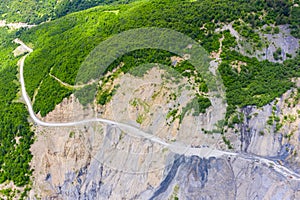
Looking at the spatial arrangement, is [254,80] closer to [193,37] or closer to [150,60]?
[193,37]

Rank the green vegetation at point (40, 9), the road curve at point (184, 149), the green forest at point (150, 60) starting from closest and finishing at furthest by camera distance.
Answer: the road curve at point (184, 149) < the green forest at point (150, 60) < the green vegetation at point (40, 9)

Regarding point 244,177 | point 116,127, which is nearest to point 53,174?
point 116,127

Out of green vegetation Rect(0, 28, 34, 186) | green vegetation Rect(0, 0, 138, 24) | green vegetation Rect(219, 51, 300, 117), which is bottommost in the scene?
green vegetation Rect(0, 28, 34, 186)

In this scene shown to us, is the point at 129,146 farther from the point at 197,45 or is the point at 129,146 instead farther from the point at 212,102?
the point at 197,45

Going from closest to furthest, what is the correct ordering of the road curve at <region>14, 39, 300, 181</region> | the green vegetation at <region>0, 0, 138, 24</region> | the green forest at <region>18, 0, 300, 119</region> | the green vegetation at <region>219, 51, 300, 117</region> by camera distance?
the road curve at <region>14, 39, 300, 181</region> < the green vegetation at <region>219, 51, 300, 117</region> < the green forest at <region>18, 0, 300, 119</region> < the green vegetation at <region>0, 0, 138, 24</region>

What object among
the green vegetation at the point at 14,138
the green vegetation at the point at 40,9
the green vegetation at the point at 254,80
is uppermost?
the green vegetation at the point at 40,9

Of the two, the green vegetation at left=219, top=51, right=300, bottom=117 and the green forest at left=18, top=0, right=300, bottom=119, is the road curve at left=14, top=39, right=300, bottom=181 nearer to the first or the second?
the green forest at left=18, top=0, right=300, bottom=119

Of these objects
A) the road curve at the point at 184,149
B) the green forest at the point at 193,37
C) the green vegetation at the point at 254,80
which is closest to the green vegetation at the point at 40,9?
the green forest at the point at 193,37

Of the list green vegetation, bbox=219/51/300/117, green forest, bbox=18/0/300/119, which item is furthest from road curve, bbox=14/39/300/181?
green vegetation, bbox=219/51/300/117

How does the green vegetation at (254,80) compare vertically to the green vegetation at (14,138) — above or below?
above

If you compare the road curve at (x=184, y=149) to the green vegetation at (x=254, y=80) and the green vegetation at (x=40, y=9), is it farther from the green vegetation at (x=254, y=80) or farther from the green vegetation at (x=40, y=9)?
the green vegetation at (x=40, y=9)

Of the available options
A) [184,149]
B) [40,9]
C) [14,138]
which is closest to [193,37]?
[184,149]

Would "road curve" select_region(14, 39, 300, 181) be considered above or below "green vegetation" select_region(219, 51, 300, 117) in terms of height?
below
